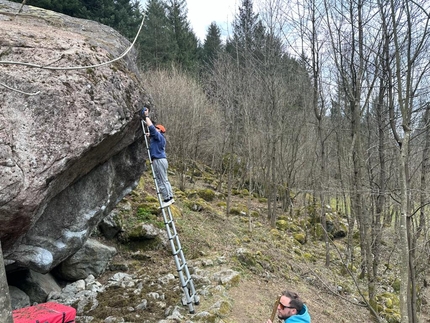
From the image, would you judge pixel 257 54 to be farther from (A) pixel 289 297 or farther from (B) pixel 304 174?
(A) pixel 289 297

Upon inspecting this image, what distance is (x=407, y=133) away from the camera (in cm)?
618

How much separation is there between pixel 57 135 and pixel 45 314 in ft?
7.78

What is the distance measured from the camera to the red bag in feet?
13.8

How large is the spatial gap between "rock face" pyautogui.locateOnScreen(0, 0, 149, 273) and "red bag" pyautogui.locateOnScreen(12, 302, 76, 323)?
752mm

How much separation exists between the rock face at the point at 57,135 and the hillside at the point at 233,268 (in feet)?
5.24

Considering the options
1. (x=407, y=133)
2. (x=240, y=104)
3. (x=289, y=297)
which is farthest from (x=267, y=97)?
(x=289, y=297)

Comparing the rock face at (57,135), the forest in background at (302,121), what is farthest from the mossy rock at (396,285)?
the rock face at (57,135)

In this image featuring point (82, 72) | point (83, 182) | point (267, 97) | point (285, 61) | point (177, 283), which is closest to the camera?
point (82, 72)

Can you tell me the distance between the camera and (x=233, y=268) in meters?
7.93

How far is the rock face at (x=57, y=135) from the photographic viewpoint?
4176 millimetres

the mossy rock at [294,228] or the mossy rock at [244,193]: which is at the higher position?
the mossy rock at [244,193]

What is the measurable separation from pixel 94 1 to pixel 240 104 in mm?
10696

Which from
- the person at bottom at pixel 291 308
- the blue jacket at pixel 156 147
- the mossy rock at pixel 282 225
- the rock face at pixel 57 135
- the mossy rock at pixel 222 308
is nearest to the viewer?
the person at bottom at pixel 291 308

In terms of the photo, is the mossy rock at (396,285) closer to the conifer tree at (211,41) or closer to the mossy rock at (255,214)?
the mossy rock at (255,214)
